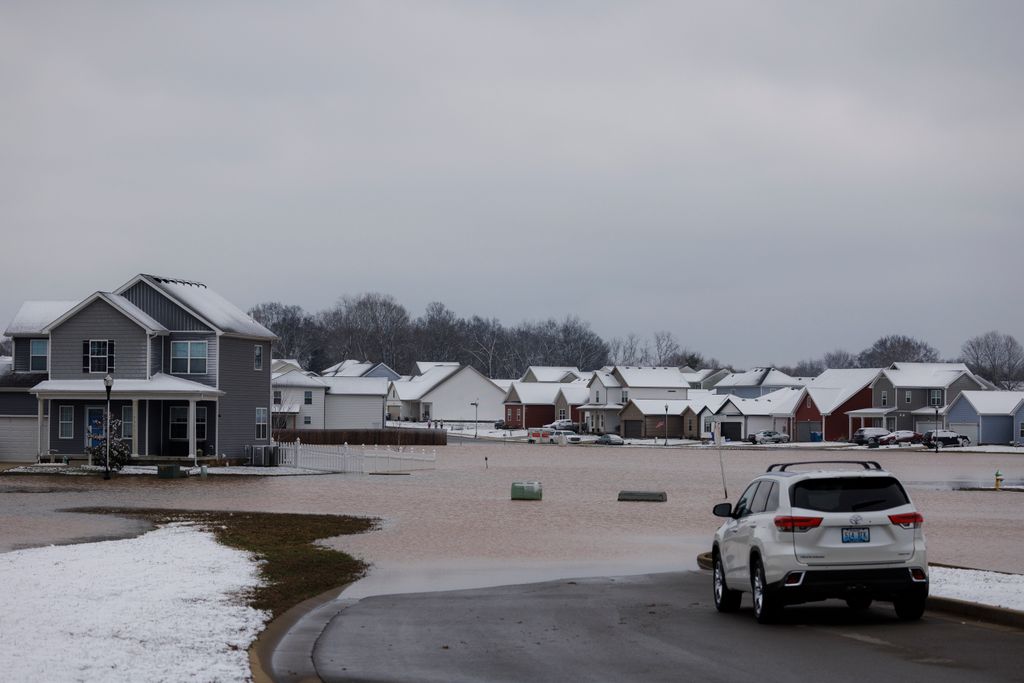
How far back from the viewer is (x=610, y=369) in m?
151

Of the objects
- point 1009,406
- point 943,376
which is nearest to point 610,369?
point 943,376

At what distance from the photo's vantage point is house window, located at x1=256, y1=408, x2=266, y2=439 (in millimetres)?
65188

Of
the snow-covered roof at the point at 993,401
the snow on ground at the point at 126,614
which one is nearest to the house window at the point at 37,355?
the snow on ground at the point at 126,614

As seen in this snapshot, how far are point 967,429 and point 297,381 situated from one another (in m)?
58.9

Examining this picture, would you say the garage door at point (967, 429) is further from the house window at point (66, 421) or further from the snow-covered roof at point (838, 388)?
the house window at point (66, 421)

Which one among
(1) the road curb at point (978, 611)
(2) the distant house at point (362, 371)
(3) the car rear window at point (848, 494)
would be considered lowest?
(1) the road curb at point (978, 611)

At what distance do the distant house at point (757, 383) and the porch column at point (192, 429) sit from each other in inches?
4444

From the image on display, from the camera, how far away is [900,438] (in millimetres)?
109500

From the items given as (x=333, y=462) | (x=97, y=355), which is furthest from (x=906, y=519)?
(x=333, y=462)

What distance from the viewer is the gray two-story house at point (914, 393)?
120 m

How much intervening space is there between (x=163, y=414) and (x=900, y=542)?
51.8 meters

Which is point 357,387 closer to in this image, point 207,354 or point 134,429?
point 207,354

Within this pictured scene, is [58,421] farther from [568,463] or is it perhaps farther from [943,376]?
[943,376]

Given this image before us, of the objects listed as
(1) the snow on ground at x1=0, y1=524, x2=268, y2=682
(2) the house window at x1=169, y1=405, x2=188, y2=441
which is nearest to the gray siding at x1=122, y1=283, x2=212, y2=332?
(2) the house window at x1=169, y1=405, x2=188, y2=441
